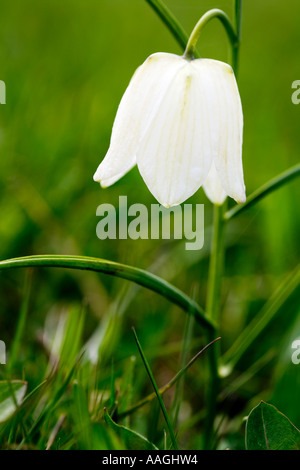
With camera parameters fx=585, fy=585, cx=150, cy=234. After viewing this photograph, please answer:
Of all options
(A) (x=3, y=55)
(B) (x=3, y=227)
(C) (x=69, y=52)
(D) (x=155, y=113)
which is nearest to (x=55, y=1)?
(C) (x=69, y=52)

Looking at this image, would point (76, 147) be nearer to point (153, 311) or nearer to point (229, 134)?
point (153, 311)

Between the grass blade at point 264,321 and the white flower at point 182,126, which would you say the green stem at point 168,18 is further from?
the grass blade at point 264,321

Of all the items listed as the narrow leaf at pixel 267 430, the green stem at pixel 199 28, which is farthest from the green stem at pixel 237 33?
the narrow leaf at pixel 267 430

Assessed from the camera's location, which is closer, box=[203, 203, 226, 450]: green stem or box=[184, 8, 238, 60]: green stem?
box=[184, 8, 238, 60]: green stem

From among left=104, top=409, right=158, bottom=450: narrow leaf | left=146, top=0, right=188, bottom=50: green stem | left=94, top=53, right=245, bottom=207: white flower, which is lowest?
left=104, top=409, right=158, bottom=450: narrow leaf

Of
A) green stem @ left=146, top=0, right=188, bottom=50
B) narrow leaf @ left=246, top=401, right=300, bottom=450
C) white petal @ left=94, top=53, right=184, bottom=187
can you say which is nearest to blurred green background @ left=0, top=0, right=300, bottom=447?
narrow leaf @ left=246, top=401, right=300, bottom=450

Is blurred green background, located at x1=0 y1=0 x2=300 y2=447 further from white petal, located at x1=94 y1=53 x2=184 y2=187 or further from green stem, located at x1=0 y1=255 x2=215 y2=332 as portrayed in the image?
white petal, located at x1=94 y1=53 x2=184 y2=187

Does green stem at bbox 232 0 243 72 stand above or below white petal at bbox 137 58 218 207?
above
